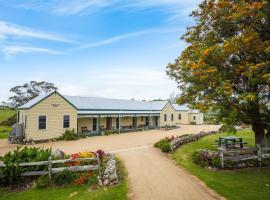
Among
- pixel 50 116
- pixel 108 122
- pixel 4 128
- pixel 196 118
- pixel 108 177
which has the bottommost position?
pixel 108 177

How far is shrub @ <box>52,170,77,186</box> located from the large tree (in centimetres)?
686

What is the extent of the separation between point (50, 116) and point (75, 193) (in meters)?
17.0

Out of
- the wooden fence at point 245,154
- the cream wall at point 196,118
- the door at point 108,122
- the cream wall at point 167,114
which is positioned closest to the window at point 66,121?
the door at point 108,122

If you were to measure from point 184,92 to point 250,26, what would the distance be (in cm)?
596

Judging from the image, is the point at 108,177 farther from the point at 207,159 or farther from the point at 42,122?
the point at 42,122

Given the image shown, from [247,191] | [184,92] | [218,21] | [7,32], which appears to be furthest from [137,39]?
[247,191]

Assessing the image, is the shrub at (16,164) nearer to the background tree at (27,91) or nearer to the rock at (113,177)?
the rock at (113,177)

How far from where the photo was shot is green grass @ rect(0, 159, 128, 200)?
29.7 ft

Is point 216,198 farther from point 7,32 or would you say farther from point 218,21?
point 7,32

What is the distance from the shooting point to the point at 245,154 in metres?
14.5

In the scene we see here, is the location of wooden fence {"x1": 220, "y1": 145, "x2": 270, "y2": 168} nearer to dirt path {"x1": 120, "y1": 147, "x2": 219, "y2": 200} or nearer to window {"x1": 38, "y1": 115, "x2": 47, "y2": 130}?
dirt path {"x1": 120, "y1": 147, "x2": 219, "y2": 200}

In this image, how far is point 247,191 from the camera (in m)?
9.62

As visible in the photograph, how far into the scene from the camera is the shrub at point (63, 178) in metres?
10.9

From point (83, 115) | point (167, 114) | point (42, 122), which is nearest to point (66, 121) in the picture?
point (83, 115)
